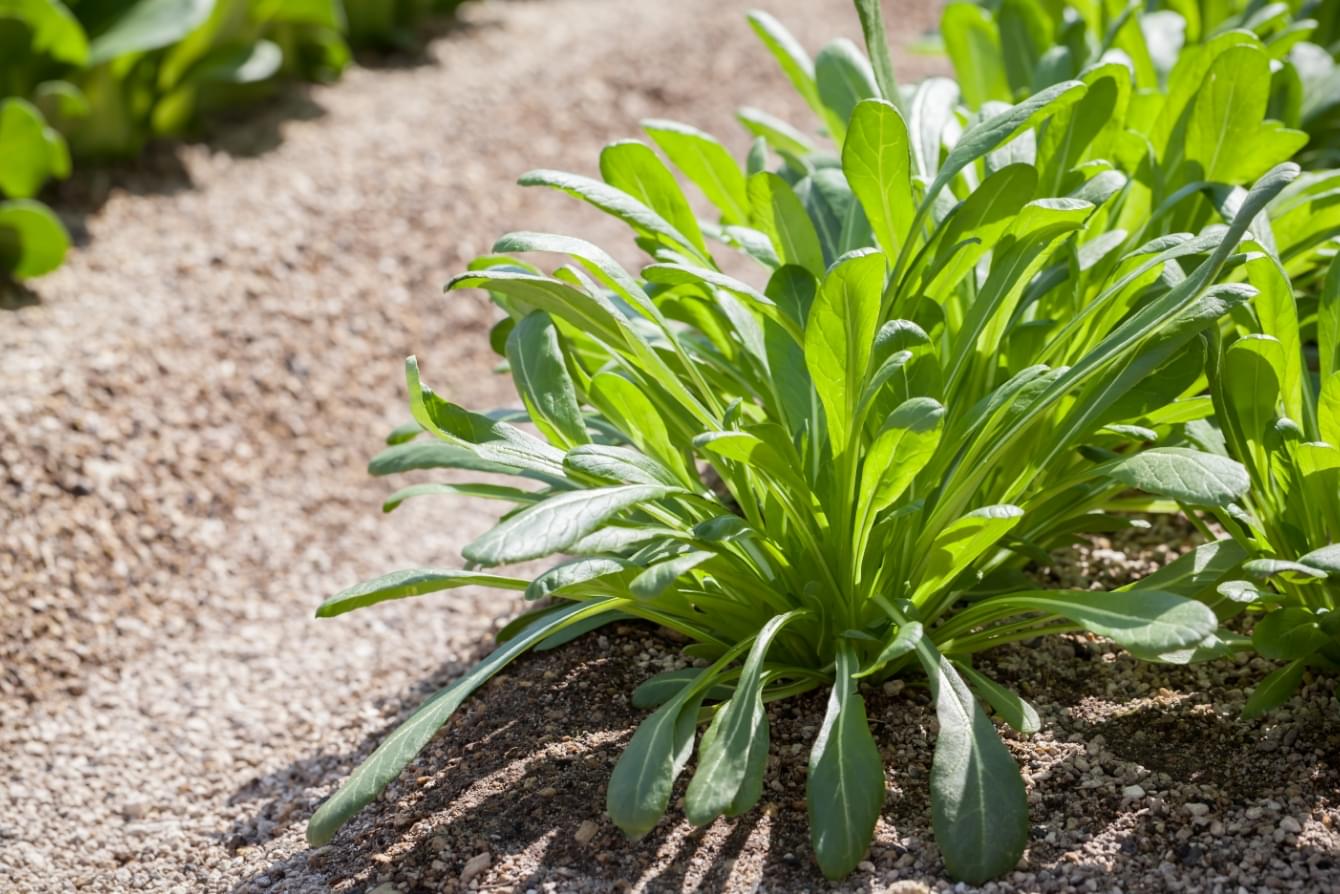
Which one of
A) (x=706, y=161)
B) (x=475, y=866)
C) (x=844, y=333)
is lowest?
(x=475, y=866)

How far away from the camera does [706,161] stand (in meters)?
2.05

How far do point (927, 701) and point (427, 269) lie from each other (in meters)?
2.05

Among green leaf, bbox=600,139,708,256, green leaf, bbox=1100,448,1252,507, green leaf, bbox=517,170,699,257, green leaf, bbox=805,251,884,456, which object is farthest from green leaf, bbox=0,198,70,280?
green leaf, bbox=1100,448,1252,507

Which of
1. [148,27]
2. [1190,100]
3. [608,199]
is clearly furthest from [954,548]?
[148,27]

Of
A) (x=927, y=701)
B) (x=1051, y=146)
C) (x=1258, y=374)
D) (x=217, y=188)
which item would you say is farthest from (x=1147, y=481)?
(x=217, y=188)

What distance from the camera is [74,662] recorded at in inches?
92.7

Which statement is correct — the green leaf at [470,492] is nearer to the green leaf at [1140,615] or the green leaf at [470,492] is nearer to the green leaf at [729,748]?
the green leaf at [729,748]

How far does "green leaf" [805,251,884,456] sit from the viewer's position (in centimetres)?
151

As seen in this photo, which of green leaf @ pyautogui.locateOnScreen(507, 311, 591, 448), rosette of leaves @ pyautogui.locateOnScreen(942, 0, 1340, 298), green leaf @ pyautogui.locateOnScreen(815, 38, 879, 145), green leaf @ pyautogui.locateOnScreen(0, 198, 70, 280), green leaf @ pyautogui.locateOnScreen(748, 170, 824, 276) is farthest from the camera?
green leaf @ pyautogui.locateOnScreen(0, 198, 70, 280)

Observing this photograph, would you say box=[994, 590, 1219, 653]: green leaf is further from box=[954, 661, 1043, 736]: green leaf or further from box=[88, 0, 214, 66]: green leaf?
box=[88, 0, 214, 66]: green leaf

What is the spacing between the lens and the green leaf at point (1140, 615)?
1.37 m

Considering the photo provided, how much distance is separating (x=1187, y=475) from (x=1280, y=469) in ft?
1.06

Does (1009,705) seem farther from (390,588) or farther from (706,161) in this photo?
(706,161)

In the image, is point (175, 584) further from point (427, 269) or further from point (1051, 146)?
point (1051, 146)
